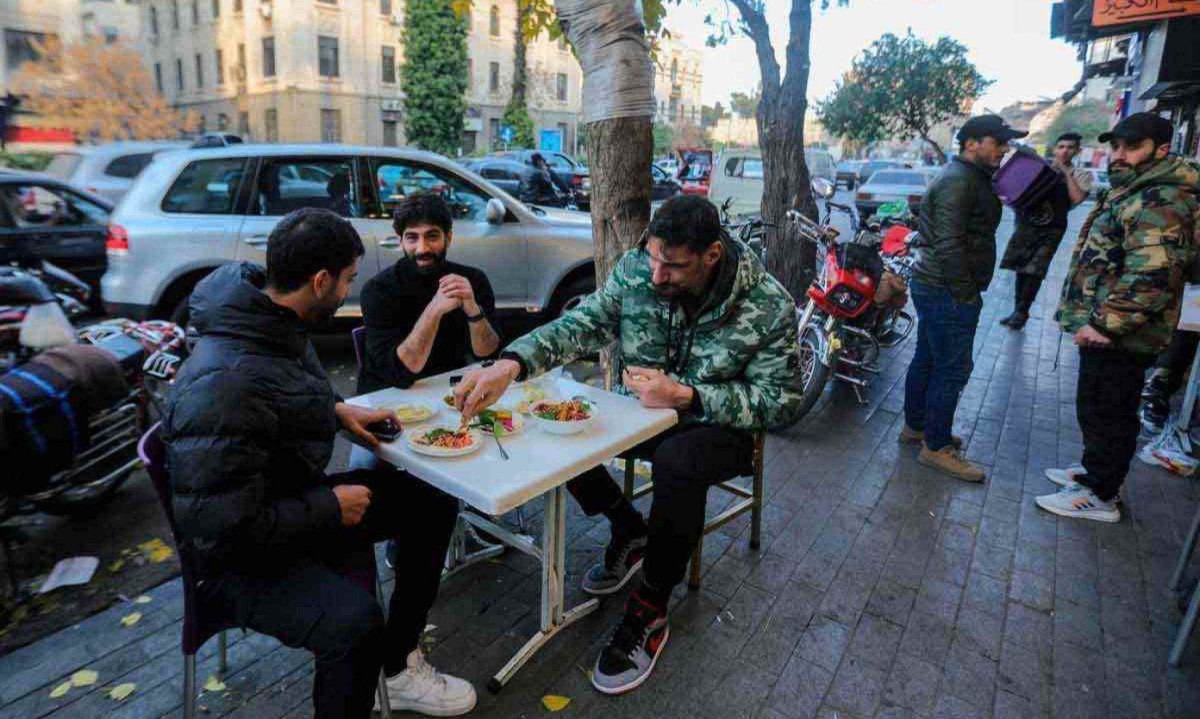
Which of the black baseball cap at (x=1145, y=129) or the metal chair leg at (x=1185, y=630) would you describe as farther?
the black baseball cap at (x=1145, y=129)

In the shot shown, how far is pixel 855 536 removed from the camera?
3.34 meters

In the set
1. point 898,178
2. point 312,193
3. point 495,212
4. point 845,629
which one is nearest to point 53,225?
point 312,193

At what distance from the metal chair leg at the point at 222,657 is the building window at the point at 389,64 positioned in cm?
3609

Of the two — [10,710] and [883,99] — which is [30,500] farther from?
[883,99]

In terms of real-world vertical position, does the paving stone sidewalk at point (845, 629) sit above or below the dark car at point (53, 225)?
below

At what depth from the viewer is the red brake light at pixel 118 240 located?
504cm

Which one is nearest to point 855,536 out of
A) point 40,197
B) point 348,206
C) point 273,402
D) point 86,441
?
point 273,402

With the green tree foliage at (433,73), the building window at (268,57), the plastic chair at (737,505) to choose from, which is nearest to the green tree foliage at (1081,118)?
the green tree foliage at (433,73)

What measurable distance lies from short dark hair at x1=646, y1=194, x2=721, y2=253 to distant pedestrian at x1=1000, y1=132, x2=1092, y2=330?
187 inches

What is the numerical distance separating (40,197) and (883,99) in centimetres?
3136

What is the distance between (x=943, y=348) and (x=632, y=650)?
103 inches

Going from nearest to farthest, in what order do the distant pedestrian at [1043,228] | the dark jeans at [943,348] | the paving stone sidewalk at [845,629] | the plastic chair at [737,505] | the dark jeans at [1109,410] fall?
the paving stone sidewalk at [845,629] → the plastic chair at [737,505] → the dark jeans at [1109,410] → the dark jeans at [943,348] → the distant pedestrian at [1043,228]

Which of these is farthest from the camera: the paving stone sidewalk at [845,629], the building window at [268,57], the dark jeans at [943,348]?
the building window at [268,57]

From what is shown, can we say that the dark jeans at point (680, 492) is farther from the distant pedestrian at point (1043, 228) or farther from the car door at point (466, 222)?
the distant pedestrian at point (1043, 228)
